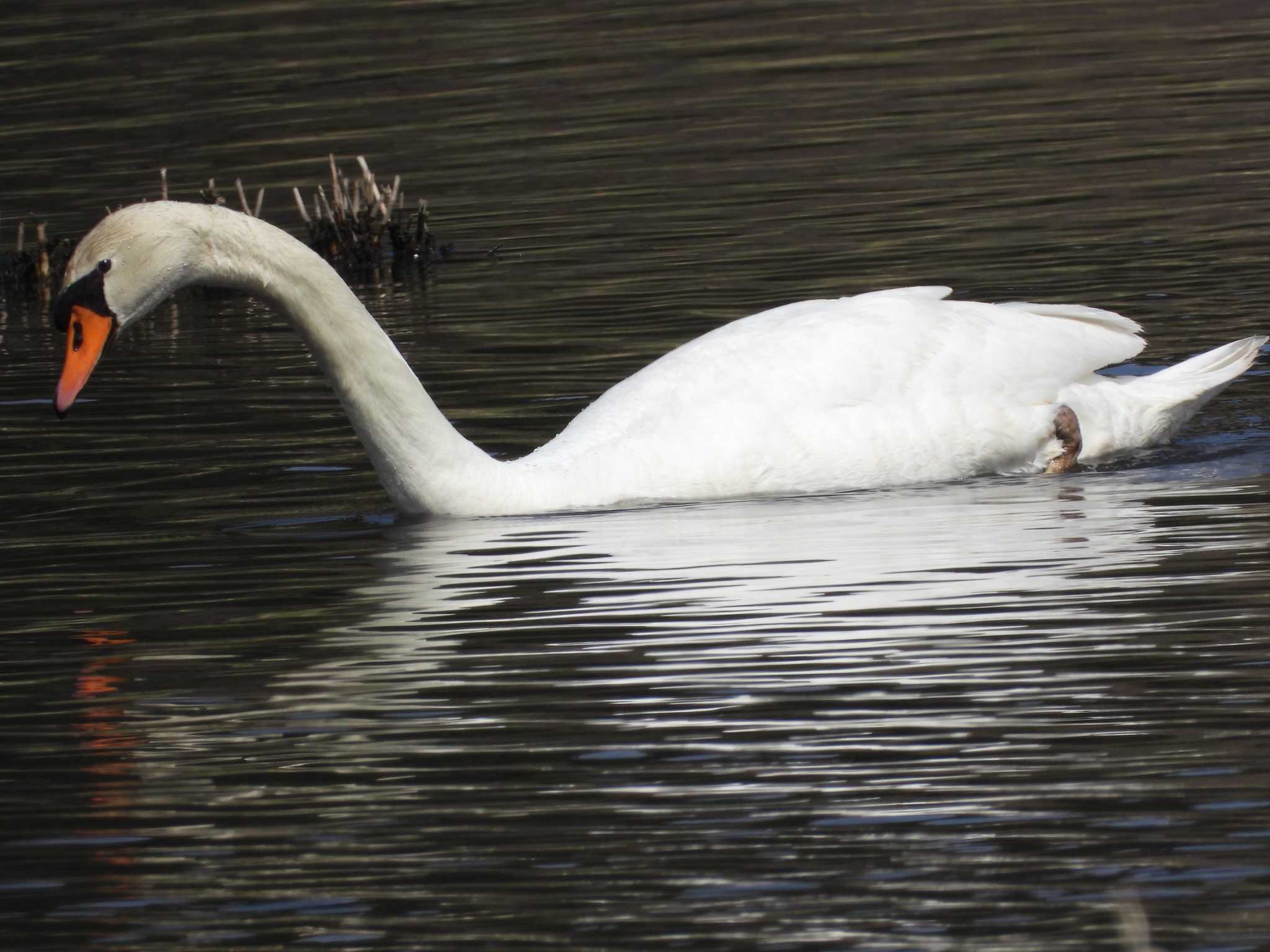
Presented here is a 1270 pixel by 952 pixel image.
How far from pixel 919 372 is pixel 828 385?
420 millimetres

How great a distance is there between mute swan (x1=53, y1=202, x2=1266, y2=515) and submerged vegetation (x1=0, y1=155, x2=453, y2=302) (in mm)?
7027

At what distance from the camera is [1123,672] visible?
20.2 feet

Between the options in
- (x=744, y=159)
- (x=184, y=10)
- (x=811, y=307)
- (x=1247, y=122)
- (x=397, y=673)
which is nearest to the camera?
(x=397, y=673)

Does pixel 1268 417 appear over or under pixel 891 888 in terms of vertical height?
over

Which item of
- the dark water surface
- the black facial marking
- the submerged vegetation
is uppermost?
the submerged vegetation

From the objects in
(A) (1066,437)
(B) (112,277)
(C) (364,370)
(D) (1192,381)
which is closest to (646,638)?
(C) (364,370)

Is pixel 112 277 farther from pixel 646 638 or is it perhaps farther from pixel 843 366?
pixel 843 366

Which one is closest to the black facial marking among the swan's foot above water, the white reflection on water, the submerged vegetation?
the white reflection on water

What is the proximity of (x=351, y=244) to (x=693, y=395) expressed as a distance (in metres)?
7.81

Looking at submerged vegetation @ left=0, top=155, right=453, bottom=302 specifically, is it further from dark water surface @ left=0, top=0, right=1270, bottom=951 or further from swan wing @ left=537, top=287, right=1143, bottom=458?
swan wing @ left=537, top=287, right=1143, bottom=458

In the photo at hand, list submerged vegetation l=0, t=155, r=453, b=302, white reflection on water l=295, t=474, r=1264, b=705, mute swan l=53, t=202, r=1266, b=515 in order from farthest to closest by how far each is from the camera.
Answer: submerged vegetation l=0, t=155, r=453, b=302
mute swan l=53, t=202, r=1266, b=515
white reflection on water l=295, t=474, r=1264, b=705

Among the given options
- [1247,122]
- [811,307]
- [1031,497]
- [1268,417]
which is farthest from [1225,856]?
[1247,122]

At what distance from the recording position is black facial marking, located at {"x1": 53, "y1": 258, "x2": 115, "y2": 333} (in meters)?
7.79

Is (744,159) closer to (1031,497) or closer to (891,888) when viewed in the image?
(1031,497)
